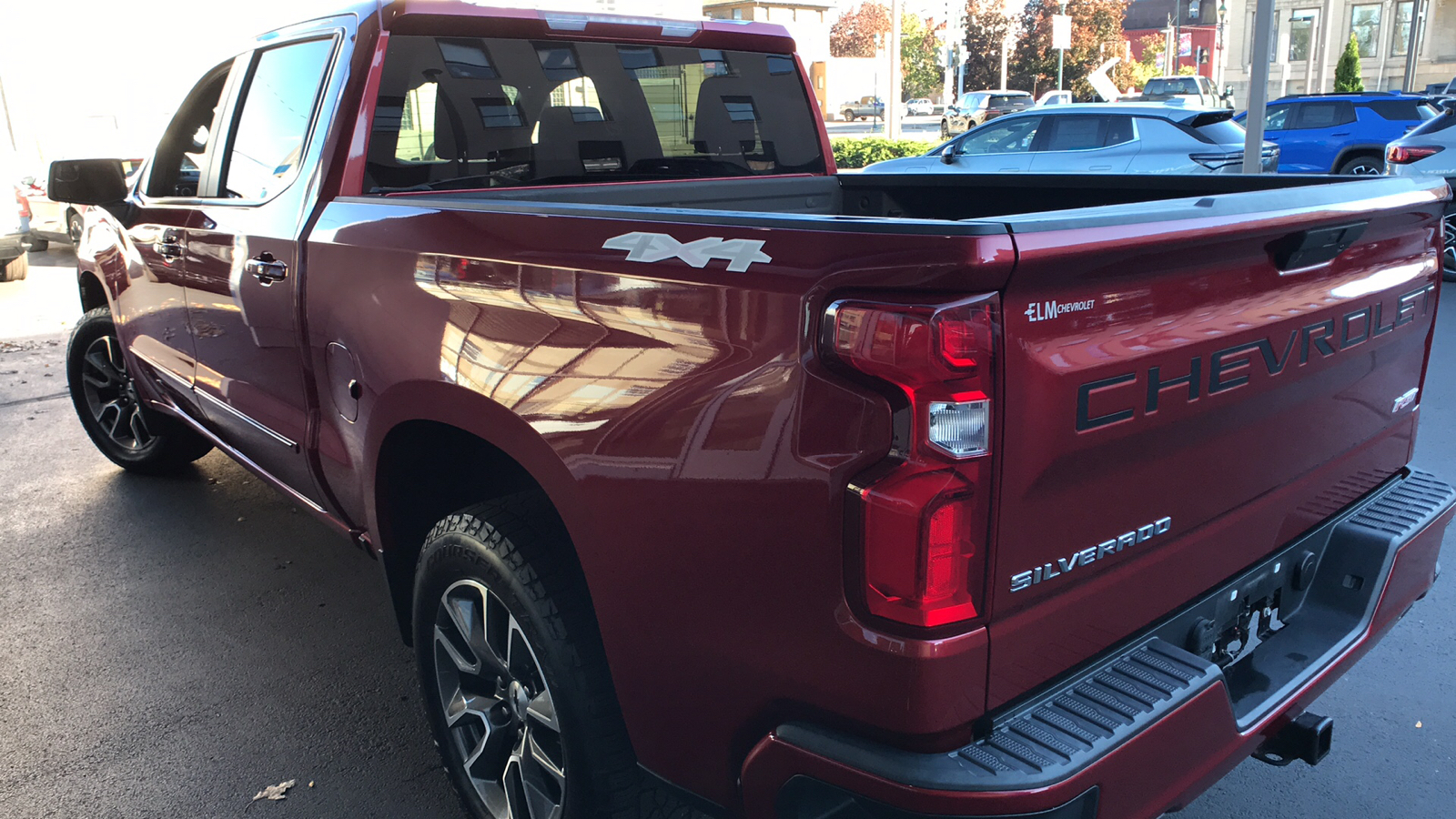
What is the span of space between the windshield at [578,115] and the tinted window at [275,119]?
0.95 feet

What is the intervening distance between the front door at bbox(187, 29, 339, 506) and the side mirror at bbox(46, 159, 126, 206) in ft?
2.52

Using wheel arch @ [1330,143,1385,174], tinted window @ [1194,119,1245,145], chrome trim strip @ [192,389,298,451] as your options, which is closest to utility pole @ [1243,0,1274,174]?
tinted window @ [1194,119,1245,145]

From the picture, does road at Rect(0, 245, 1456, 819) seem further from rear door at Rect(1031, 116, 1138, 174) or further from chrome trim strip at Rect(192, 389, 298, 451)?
rear door at Rect(1031, 116, 1138, 174)

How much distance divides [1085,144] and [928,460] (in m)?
11.3

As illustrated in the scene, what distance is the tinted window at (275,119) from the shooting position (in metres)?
3.15

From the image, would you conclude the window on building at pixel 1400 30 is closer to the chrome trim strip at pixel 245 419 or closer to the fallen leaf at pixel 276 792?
the chrome trim strip at pixel 245 419

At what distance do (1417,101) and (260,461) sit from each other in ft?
55.7

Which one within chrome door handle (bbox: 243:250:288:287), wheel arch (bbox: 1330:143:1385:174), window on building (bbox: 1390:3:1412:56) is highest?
window on building (bbox: 1390:3:1412:56)

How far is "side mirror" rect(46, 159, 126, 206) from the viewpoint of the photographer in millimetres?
4090

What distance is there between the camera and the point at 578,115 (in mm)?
3486

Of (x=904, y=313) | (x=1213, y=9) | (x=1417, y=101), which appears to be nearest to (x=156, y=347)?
(x=904, y=313)

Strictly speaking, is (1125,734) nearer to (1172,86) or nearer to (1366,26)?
(1172,86)

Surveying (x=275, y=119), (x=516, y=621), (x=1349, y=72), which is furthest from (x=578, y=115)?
(x=1349, y=72)

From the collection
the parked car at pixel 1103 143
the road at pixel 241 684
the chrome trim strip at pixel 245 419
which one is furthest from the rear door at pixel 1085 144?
the chrome trim strip at pixel 245 419
